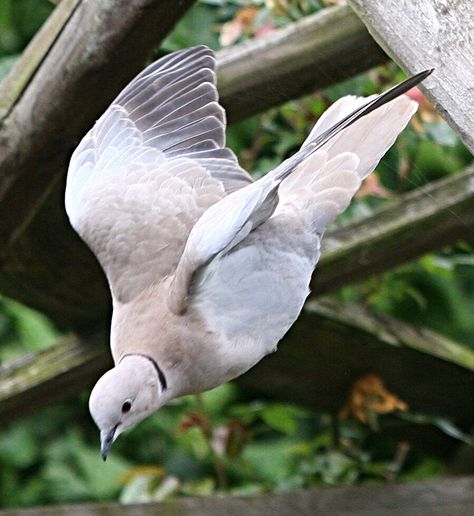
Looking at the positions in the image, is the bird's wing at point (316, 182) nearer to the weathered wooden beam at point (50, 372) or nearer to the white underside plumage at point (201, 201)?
the white underside plumage at point (201, 201)

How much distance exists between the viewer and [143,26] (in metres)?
1.36

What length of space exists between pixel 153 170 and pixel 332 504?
64cm

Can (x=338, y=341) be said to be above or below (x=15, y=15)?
below

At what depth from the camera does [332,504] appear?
1.86m

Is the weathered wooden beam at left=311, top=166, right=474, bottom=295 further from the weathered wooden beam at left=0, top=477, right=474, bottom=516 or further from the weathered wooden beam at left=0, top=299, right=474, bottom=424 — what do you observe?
the weathered wooden beam at left=0, top=477, right=474, bottom=516

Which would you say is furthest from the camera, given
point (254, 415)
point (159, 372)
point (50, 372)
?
point (254, 415)

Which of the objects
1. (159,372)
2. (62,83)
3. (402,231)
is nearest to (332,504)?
(402,231)

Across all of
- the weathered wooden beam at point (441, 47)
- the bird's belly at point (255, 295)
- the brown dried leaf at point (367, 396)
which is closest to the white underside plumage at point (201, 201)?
the bird's belly at point (255, 295)

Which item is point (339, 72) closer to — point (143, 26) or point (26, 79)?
point (143, 26)

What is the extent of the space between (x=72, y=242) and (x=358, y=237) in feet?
1.44

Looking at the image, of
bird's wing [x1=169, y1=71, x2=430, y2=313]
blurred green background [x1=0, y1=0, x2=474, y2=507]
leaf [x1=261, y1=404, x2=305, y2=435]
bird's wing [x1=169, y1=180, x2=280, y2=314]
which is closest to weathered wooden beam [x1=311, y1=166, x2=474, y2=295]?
blurred green background [x1=0, y1=0, x2=474, y2=507]

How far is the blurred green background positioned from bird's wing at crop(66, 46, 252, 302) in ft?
0.68

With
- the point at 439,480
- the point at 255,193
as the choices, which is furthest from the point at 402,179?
the point at 255,193

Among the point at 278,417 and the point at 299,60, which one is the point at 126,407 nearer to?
the point at 299,60
